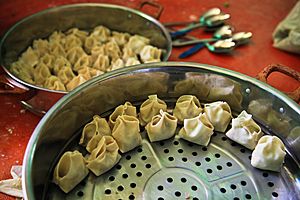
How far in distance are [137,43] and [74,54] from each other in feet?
0.52

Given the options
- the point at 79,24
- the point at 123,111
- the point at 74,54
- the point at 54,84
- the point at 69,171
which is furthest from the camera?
the point at 79,24

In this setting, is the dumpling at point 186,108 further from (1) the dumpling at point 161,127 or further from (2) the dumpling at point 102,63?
(2) the dumpling at point 102,63

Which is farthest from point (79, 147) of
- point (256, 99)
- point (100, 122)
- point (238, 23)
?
point (238, 23)

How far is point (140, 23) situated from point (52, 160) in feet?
1.61

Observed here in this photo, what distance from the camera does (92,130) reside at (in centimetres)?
78

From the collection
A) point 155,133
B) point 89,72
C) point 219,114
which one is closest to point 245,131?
point 219,114

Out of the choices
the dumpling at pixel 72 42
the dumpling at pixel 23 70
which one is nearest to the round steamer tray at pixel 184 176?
the dumpling at pixel 23 70

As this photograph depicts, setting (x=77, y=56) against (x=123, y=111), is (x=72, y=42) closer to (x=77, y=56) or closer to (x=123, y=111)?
(x=77, y=56)

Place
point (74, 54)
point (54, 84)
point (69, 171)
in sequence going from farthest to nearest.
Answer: point (74, 54) < point (54, 84) < point (69, 171)

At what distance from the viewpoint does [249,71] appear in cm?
104

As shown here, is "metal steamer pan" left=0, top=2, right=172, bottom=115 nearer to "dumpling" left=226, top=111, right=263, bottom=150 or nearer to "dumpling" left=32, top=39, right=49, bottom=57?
"dumpling" left=32, top=39, right=49, bottom=57

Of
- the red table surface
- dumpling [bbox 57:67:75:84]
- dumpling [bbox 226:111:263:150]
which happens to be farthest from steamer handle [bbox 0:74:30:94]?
dumpling [bbox 226:111:263:150]

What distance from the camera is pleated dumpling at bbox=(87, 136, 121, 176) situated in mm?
726

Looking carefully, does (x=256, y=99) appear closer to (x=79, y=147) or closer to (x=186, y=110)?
(x=186, y=110)
